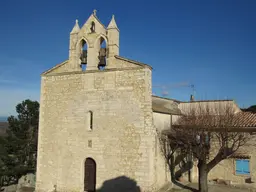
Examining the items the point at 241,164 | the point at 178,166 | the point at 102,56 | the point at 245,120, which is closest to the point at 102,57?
the point at 102,56

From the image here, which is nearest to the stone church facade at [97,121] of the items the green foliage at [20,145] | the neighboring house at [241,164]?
the neighboring house at [241,164]

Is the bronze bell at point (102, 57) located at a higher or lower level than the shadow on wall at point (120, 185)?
higher

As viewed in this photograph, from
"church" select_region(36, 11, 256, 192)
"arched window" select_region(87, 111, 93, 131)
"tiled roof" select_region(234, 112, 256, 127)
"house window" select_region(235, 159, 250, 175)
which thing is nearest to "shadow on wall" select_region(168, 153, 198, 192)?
"church" select_region(36, 11, 256, 192)

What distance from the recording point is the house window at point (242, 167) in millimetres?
14352

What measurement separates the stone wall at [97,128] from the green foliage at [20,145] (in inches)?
475

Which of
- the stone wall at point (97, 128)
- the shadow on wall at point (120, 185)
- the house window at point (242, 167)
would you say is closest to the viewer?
the shadow on wall at point (120, 185)

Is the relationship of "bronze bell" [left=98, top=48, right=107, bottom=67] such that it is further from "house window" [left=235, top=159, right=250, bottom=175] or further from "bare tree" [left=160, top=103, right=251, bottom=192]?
"house window" [left=235, top=159, right=250, bottom=175]

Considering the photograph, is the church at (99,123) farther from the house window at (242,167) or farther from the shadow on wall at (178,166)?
the shadow on wall at (178,166)

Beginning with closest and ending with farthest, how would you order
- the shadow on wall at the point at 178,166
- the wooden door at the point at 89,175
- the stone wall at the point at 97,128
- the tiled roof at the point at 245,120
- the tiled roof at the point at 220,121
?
Result: the stone wall at the point at 97,128 < the wooden door at the point at 89,175 < the tiled roof at the point at 220,121 < the tiled roof at the point at 245,120 < the shadow on wall at the point at 178,166

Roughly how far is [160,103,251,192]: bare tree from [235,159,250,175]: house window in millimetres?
858

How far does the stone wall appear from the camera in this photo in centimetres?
1254

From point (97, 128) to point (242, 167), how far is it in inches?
347

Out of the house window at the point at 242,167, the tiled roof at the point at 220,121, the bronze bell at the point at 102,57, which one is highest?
the bronze bell at the point at 102,57

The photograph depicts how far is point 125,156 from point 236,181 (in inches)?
281
